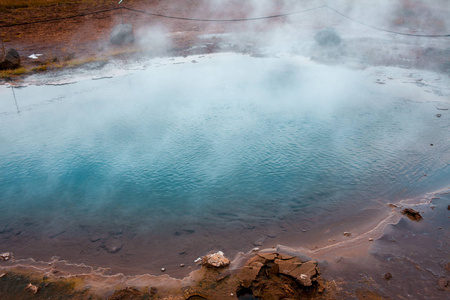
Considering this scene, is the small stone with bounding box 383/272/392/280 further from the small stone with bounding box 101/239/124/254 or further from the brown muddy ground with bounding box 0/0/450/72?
the brown muddy ground with bounding box 0/0/450/72

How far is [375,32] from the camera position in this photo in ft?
44.0

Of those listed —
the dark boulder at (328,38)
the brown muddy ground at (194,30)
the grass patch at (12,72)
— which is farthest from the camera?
the dark boulder at (328,38)

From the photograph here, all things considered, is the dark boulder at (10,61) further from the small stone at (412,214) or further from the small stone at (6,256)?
the small stone at (412,214)

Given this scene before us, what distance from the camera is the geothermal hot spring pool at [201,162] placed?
3.89 metres

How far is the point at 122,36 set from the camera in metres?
12.8

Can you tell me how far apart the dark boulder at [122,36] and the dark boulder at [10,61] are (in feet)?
11.8

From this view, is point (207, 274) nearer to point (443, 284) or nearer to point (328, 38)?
point (443, 284)

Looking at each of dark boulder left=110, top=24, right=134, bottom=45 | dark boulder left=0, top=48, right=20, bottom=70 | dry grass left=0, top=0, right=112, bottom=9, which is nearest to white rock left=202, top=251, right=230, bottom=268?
dark boulder left=0, top=48, right=20, bottom=70

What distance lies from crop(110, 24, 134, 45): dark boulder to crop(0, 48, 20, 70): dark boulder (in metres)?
3.59

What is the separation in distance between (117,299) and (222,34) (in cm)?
1302

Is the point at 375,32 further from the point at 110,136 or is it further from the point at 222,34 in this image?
the point at 110,136

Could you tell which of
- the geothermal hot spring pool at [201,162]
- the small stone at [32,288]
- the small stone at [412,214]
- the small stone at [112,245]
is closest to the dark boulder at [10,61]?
the geothermal hot spring pool at [201,162]

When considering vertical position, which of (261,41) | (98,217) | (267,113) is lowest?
(98,217)

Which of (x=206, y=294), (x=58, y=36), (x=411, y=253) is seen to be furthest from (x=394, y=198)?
(x=58, y=36)
